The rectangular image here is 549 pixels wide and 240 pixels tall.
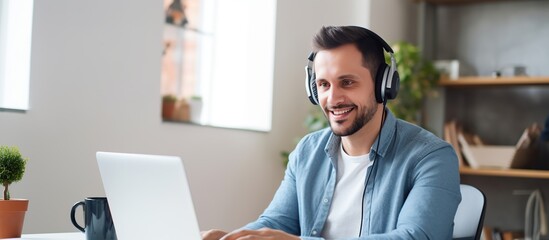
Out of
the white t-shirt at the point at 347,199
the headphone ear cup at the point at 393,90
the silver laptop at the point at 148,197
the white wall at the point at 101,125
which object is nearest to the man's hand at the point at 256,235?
the silver laptop at the point at 148,197

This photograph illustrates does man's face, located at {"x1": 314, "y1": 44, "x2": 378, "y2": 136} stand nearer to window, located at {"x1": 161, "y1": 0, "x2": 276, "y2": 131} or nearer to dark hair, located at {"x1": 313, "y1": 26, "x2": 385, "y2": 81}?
dark hair, located at {"x1": 313, "y1": 26, "x2": 385, "y2": 81}

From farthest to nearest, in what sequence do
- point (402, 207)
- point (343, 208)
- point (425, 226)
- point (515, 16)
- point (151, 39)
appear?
point (515, 16) < point (151, 39) < point (343, 208) < point (402, 207) < point (425, 226)

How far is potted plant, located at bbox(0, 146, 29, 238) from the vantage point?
1.73m

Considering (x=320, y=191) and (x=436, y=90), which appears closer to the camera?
(x=320, y=191)

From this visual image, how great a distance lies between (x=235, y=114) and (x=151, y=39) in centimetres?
92

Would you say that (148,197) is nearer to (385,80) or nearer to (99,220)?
(99,220)

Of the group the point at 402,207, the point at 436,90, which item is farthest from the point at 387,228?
the point at 436,90

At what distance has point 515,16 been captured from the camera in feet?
14.8

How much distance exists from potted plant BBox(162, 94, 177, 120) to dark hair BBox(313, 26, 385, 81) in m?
1.57

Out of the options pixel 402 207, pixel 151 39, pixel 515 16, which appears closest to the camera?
pixel 402 207

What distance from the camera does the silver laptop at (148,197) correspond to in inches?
51.4

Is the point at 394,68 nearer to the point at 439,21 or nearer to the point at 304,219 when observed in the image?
→ the point at 304,219

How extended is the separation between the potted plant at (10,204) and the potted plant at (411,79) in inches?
101

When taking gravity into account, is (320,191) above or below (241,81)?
below
